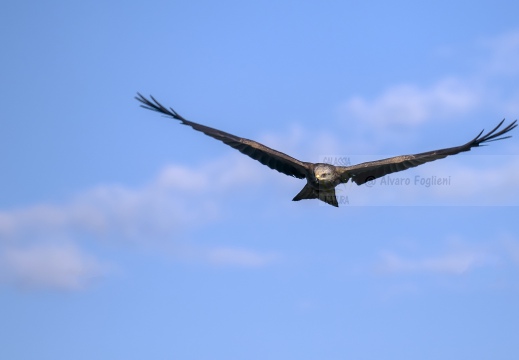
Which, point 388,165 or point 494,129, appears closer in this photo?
point 494,129

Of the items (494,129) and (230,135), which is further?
(230,135)

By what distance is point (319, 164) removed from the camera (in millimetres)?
33031

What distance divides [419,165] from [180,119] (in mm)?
6852

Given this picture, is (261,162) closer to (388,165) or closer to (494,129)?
(388,165)

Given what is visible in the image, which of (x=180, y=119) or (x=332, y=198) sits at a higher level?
(x=180, y=119)

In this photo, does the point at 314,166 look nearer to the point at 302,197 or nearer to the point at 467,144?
the point at 302,197

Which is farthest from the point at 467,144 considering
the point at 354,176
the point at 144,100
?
the point at 144,100

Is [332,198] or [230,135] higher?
[230,135]

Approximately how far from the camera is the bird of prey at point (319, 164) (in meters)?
32.7

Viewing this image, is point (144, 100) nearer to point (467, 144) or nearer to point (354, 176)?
point (354, 176)

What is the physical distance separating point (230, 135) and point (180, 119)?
5.31 ft

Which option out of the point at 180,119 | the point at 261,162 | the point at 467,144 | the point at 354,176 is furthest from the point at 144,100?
the point at 467,144

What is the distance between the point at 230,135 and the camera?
33.8 meters

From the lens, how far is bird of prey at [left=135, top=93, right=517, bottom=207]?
32.7 meters
